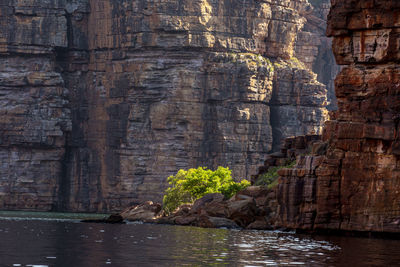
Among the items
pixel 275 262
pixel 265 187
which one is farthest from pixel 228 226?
pixel 275 262

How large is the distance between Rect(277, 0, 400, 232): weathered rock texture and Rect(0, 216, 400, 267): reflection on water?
32.1 ft

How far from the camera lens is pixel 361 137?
3871 inches

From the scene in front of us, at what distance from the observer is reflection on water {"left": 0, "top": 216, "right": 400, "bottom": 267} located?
58.0m

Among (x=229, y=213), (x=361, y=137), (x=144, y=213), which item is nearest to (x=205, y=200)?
(x=144, y=213)

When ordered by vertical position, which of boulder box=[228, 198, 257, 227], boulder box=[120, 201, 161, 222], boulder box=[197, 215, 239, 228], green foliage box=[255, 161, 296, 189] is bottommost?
boulder box=[120, 201, 161, 222]

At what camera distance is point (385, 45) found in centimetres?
9844

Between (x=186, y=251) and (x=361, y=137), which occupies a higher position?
(x=361, y=137)

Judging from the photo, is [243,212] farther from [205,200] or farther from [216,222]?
[205,200]

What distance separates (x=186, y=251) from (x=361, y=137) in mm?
36972

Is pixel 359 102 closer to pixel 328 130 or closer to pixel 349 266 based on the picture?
pixel 328 130

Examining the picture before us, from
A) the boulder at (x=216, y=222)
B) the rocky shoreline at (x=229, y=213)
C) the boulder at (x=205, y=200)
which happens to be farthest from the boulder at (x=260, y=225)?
the boulder at (x=205, y=200)

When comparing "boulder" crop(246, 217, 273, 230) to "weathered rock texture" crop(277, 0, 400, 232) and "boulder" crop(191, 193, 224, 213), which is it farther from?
"boulder" crop(191, 193, 224, 213)

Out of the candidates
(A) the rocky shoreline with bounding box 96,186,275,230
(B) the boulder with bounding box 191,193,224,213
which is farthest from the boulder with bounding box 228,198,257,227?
(B) the boulder with bounding box 191,193,224,213

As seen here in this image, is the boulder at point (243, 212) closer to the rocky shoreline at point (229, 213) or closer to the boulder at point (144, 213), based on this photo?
the rocky shoreline at point (229, 213)
